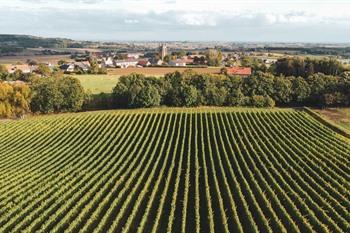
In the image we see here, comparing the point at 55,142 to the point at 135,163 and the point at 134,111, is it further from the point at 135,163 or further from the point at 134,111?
the point at 134,111

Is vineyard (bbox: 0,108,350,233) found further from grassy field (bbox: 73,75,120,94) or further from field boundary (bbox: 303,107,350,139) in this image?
grassy field (bbox: 73,75,120,94)

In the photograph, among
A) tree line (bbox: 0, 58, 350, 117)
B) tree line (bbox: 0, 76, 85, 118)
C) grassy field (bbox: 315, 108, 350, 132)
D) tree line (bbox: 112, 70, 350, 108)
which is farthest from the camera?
tree line (bbox: 112, 70, 350, 108)

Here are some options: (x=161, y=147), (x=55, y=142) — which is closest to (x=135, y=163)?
(x=161, y=147)

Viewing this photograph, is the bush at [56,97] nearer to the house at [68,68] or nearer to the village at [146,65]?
the village at [146,65]

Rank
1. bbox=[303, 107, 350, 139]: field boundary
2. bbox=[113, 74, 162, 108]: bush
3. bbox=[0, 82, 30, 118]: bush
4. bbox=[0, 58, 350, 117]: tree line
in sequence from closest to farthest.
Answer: bbox=[303, 107, 350, 139]: field boundary → bbox=[0, 82, 30, 118]: bush → bbox=[0, 58, 350, 117]: tree line → bbox=[113, 74, 162, 108]: bush

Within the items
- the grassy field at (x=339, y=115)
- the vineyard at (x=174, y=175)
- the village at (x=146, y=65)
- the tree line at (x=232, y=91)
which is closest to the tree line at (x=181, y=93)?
the tree line at (x=232, y=91)

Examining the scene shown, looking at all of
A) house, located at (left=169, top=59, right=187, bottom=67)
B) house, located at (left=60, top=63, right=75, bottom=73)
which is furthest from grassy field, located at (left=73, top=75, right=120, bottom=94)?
house, located at (left=169, top=59, right=187, bottom=67)
